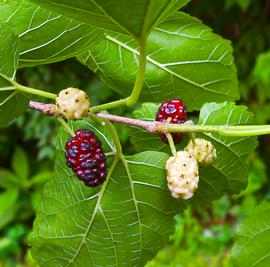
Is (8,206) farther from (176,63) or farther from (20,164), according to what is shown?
(176,63)

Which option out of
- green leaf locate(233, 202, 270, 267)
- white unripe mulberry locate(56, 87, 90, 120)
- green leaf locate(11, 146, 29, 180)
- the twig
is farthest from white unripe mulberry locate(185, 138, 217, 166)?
green leaf locate(11, 146, 29, 180)

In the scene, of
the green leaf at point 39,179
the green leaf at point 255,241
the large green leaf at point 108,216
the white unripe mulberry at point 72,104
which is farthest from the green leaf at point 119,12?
the green leaf at point 39,179

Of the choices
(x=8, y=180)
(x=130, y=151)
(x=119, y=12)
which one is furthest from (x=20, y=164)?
(x=119, y=12)

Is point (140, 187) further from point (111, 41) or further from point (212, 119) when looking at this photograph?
point (111, 41)

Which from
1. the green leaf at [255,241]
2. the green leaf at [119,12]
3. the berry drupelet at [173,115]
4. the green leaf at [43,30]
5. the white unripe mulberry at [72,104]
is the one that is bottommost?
the green leaf at [255,241]

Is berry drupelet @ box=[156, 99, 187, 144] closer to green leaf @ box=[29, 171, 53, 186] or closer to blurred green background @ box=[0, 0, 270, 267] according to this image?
blurred green background @ box=[0, 0, 270, 267]

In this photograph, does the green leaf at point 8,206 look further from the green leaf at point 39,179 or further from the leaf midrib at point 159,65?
the leaf midrib at point 159,65
